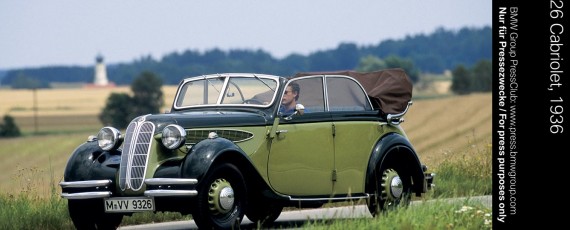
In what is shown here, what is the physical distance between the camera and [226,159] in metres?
12.6

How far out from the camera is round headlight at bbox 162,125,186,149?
1229 centimetres

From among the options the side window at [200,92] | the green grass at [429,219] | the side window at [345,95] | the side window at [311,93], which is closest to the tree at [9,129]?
the side window at [200,92]

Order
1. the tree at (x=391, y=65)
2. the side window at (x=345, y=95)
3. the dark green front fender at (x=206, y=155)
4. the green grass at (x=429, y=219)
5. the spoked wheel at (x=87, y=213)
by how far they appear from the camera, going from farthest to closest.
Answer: the tree at (x=391, y=65), the side window at (x=345, y=95), the spoked wheel at (x=87, y=213), the dark green front fender at (x=206, y=155), the green grass at (x=429, y=219)

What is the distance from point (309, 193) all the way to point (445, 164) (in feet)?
20.8

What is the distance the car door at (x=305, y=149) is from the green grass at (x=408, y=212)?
0.52m

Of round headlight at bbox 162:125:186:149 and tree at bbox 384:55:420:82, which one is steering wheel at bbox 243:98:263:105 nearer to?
round headlight at bbox 162:125:186:149

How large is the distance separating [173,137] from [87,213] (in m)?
1.39

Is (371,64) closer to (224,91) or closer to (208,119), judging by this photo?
(224,91)

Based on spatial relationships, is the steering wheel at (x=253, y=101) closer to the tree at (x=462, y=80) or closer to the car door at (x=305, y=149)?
the car door at (x=305, y=149)

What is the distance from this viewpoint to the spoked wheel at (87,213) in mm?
12875

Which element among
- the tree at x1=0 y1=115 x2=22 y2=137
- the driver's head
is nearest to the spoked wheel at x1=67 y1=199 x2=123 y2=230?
the driver's head

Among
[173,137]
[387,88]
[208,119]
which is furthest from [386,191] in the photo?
[173,137]
